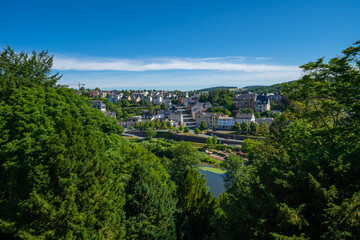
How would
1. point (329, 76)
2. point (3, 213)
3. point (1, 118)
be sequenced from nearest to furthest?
point (3, 213) → point (1, 118) → point (329, 76)

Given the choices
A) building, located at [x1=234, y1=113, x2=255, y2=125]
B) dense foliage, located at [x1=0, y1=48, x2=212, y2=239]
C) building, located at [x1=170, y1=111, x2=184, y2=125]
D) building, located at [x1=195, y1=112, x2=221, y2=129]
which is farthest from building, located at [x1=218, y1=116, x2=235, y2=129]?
dense foliage, located at [x1=0, y1=48, x2=212, y2=239]

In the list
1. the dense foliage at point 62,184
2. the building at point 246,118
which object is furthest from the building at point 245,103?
the dense foliage at point 62,184

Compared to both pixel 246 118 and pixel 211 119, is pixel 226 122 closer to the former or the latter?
pixel 211 119

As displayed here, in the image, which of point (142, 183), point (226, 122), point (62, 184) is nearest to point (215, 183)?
point (142, 183)

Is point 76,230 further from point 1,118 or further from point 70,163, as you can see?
point 1,118

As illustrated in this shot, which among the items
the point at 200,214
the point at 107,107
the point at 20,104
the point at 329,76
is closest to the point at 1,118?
the point at 20,104

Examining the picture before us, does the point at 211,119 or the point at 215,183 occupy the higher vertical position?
the point at 211,119

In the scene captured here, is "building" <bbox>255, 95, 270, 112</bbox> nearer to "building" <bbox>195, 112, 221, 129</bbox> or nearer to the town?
the town

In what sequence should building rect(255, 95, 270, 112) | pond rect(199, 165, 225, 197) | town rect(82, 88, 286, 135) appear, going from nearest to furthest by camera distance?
pond rect(199, 165, 225, 197) → town rect(82, 88, 286, 135) → building rect(255, 95, 270, 112)
